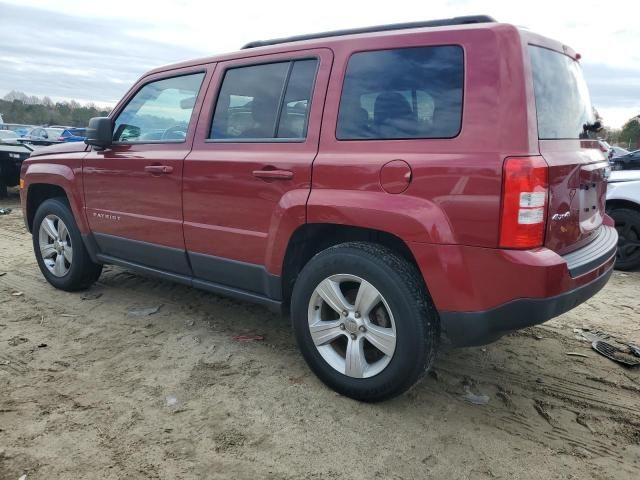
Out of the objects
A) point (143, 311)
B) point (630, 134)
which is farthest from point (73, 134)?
point (630, 134)

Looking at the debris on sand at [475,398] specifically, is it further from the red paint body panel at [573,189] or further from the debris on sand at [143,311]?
the debris on sand at [143,311]

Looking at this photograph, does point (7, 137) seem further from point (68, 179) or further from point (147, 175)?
point (147, 175)

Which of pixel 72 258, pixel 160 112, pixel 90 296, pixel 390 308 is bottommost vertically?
pixel 90 296

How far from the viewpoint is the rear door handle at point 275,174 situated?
2980mm

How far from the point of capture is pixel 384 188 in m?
2.62

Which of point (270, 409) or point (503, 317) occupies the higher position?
point (503, 317)

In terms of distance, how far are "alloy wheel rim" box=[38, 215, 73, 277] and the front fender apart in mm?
288

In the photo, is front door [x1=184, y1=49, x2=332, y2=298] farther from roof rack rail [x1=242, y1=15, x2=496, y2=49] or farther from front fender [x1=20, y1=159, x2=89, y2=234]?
front fender [x1=20, y1=159, x2=89, y2=234]

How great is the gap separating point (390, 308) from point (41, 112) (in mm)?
52834

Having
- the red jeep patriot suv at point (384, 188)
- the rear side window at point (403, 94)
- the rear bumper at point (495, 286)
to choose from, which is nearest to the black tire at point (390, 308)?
the red jeep patriot suv at point (384, 188)

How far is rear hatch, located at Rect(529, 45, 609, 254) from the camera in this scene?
7.98 feet

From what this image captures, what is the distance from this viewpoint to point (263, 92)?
3.29 meters

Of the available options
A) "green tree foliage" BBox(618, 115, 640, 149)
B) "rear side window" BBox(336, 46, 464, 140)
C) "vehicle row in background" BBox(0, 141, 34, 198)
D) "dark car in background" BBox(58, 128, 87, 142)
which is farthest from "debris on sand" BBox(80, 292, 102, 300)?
"green tree foliage" BBox(618, 115, 640, 149)

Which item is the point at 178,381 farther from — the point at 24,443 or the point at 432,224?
the point at 432,224
